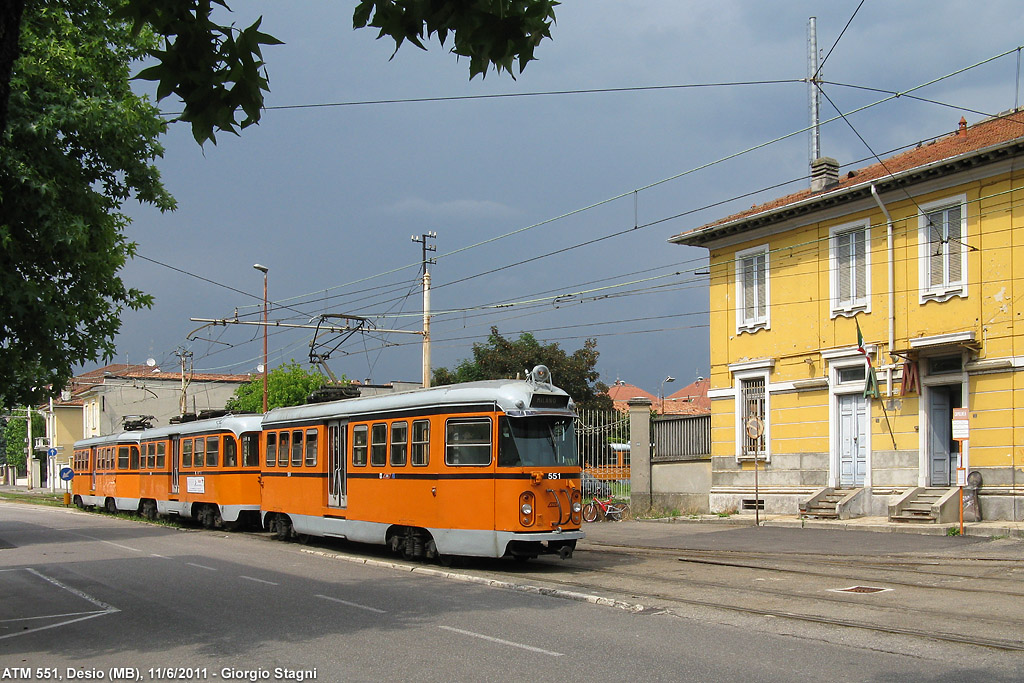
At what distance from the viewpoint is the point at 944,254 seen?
22.2 meters

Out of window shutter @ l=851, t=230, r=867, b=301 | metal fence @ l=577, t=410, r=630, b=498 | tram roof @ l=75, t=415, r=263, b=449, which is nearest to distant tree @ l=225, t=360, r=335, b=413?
tram roof @ l=75, t=415, r=263, b=449

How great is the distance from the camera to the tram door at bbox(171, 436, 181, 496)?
2933 cm

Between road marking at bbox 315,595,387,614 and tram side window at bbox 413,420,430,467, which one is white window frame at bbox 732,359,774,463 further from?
road marking at bbox 315,595,387,614

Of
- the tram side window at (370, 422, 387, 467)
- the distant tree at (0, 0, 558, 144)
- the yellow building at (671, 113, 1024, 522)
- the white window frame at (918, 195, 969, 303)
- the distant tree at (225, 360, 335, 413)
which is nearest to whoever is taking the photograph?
the distant tree at (0, 0, 558, 144)

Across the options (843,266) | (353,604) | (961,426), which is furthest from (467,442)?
(843,266)

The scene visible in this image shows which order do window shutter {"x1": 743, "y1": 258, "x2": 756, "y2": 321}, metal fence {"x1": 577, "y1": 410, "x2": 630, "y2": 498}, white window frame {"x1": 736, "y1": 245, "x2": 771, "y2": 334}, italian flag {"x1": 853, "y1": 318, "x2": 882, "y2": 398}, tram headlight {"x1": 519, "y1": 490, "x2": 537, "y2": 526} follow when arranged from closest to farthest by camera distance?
tram headlight {"x1": 519, "y1": 490, "x2": 537, "y2": 526}
italian flag {"x1": 853, "y1": 318, "x2": 882, "y2": 398}
white window frame {"x1": 736, "y1": 245, "x2": 771, "y2": 334}
window shutter {"x1": 743, "y1": 258, "x2": 756, "y2": 321}
metal fence {"x1": 577, "y1": 410, "x2": 630, "y2": 498}

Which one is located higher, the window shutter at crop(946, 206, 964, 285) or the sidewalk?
the window shutter at crop(946, 206, 964, 285)

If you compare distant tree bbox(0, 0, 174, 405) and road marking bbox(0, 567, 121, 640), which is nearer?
road marking bbox(0, 567, 121, 640)

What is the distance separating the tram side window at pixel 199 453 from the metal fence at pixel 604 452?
1086 centimetres

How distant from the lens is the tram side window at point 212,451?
2605 cm

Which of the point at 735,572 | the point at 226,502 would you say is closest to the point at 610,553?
the point at 735,572

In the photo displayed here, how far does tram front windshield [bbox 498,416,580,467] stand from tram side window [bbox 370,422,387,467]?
3053 mm

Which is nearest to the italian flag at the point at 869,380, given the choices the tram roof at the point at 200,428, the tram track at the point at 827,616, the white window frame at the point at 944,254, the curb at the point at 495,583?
the white window frame at the point at 944,254

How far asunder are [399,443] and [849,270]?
533 inches
